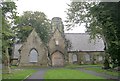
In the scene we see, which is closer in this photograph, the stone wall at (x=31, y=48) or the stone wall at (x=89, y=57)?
the stone wall at (x=31, y=48)

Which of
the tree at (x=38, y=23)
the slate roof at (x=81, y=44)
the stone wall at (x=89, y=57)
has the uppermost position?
the tree at (x=38, y=23)

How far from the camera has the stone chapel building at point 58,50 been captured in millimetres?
62438

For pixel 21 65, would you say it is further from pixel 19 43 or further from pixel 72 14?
pixel 72 14

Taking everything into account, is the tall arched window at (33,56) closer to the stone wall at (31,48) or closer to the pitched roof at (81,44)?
the stone wall at (31,48)

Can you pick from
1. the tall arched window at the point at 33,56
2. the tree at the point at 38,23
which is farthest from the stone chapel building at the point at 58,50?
the tree at the point at 38,23

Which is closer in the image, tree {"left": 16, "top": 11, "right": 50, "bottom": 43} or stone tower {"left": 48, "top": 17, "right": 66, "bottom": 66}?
stone tower {"left": 48, "top": 17, "right": 66, "bottom": 66}

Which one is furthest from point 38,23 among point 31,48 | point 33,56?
point 33,56

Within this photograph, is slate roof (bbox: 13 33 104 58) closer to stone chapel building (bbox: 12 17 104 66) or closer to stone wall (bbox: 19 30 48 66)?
stone chapel building (bbox: 12 17 104 66)

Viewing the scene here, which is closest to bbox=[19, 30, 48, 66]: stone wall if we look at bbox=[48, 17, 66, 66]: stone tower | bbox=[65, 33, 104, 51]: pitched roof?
bbox=[48, 17, 66, 66]: stone tower

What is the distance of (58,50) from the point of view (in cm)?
6431

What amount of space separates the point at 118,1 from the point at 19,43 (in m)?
60.4

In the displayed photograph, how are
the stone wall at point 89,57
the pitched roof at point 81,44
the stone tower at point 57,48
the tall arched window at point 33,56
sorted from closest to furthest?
the tall arched window at point 33,56 < the stone tower at point 57,48 < the stone wall at point 89,57 < the pitched roof at point 81,44

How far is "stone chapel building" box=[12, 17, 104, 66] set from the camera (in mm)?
62438

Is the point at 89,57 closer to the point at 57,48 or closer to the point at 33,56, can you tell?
the point at 57,48
